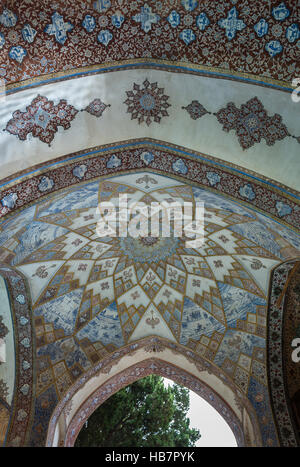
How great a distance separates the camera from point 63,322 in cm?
745

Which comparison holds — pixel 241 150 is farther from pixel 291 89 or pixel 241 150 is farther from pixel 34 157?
pixel 34 157

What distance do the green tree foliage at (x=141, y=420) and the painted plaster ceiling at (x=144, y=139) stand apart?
396cm

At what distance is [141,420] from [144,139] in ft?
29.4

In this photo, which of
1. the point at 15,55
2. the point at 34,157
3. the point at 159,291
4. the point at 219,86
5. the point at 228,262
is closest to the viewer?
the point at 15,55

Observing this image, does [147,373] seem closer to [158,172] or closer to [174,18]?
[158,172]

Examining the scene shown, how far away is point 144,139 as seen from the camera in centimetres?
482

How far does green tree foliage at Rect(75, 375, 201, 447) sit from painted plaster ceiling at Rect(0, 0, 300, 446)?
13.0ft

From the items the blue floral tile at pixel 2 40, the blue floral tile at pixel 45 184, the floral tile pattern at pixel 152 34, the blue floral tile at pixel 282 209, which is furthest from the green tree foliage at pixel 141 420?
the blue floral tile at pixel 2 40

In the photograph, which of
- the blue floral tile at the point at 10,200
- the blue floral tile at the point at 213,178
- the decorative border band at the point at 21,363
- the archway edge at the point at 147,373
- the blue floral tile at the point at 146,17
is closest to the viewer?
the blue floral tile at the point at 146,17

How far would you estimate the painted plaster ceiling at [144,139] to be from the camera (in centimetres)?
371

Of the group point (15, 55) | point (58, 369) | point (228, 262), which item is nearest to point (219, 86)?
point (15, 55)

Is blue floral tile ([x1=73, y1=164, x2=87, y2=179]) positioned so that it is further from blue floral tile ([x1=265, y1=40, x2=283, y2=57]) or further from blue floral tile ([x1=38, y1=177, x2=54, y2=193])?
blue floral tile ([x1=265, y1=40, x2=283, y2=57])

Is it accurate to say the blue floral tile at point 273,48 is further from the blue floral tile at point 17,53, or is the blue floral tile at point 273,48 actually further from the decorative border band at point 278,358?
the decorative border band at point 278,358

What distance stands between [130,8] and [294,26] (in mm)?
1546
